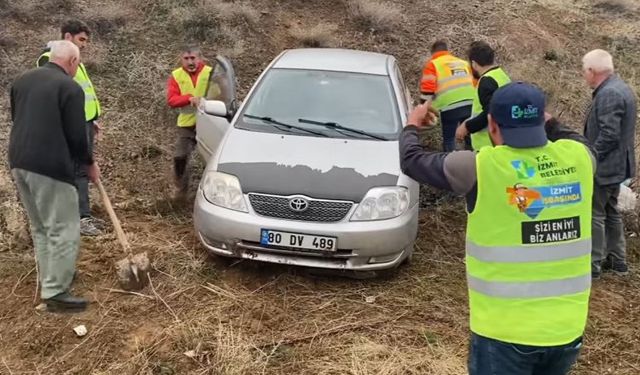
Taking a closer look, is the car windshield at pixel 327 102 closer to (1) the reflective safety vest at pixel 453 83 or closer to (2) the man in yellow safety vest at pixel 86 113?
(1) the reflective safety vest at pixel 453 83

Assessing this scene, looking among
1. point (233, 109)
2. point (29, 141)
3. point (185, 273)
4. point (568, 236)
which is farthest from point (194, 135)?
point (568, 236)

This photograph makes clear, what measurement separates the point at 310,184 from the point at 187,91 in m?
2.22

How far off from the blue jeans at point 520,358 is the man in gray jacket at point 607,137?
2792 millimetres

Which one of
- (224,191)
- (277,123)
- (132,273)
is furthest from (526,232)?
(277,123)

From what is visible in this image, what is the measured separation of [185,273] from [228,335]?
0.95 meters

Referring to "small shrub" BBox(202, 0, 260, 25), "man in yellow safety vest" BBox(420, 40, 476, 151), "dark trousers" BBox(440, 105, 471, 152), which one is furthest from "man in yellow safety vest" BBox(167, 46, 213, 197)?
"small shrub" BBox(202, 0, 260, 25)

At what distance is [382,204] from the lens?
4609mm

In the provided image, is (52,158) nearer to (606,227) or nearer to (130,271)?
(130,271)

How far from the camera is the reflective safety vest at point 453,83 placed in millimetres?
6641

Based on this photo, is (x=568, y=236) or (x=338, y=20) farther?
(x=338, y=20)

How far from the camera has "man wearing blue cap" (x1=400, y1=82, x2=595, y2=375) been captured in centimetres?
231

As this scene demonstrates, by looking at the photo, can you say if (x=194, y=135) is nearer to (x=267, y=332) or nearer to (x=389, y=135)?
(x=389, y=135)

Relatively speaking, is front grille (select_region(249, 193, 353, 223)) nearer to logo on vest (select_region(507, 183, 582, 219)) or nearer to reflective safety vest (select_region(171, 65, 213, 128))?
reflective safety vest (select_region(171, 65, 213, 128))

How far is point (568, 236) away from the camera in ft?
7.73
